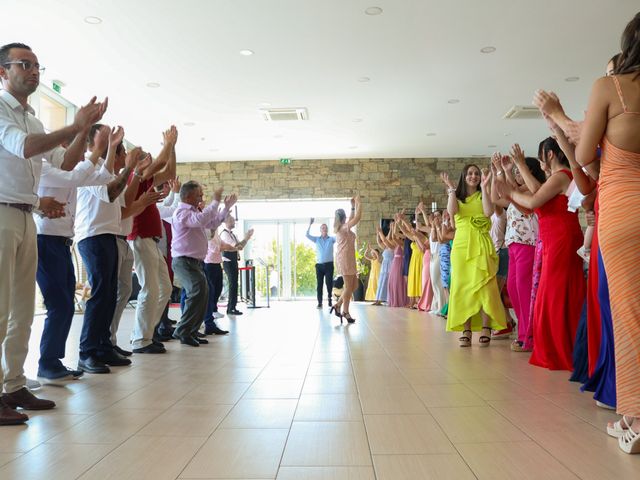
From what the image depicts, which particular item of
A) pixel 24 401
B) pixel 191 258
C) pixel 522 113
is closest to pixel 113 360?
pixel 24 401

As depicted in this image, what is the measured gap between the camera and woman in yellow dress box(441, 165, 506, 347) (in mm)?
4273

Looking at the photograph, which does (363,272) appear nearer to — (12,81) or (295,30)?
(295,30)

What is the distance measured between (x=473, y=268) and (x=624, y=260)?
2443mm

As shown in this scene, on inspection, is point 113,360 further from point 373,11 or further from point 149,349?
point 373,11

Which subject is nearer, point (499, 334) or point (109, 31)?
point (499, 334)

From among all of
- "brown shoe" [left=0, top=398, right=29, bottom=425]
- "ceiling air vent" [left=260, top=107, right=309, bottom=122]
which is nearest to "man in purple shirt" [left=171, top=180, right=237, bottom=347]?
"brown shoe" [left=0, top=398, right=29, bottom=425]

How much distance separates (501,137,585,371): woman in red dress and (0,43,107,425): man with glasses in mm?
2570

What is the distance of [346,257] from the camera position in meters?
6.91

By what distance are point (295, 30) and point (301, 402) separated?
5.29 meters

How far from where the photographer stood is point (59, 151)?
290cm

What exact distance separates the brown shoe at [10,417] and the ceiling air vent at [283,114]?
824 centimetres

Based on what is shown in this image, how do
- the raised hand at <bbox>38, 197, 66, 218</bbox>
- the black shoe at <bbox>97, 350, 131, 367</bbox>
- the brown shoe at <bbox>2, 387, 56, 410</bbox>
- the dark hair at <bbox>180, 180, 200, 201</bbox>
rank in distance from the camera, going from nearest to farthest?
the brown shoe at <bbox>2, 387, 56, 410</bbox> → the raised hand at <bbox>38, 197, 66, 218</bbox> → the black shoe at <bbox>97, 350, 131, 367</bbox> → the dark hair at <bbox>180, 180, 200, 201</bbox>

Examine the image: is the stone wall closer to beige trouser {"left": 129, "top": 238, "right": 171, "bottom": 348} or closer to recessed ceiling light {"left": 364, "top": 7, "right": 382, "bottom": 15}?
recessed ceiling light {"left": 364, "top": 7, "right": 382, "bottom": 15}

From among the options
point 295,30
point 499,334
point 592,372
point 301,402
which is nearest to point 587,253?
point 592,372
